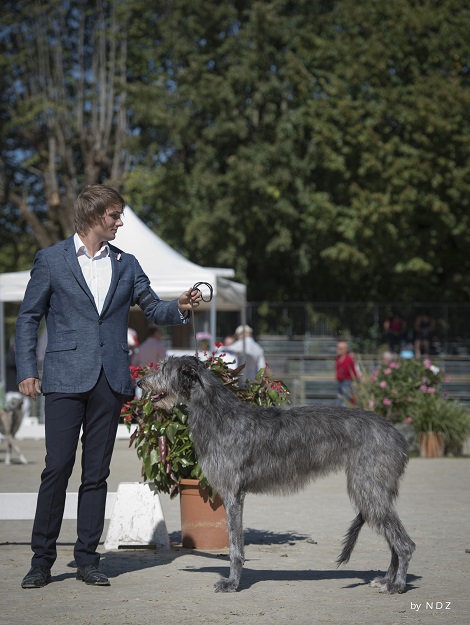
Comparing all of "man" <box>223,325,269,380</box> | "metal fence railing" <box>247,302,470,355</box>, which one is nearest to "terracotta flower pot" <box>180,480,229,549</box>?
"man" <box>223,325,269,380</box>

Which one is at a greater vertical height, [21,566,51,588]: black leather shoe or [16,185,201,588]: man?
[16,185,201,588]: man

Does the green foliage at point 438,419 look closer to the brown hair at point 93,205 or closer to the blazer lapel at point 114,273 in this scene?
the blazer lapel at point 114,273

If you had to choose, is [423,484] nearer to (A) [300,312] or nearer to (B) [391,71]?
(A) [300,312]

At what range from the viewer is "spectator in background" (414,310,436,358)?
2830cm

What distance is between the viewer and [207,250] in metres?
35.7

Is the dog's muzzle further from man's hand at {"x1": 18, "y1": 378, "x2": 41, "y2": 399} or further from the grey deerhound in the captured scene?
man's hand at {"x1": 18, "y1": 378, "x2": 41, "y2": 399}

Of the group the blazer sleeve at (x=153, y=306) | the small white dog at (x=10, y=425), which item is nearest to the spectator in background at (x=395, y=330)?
the small white dog at (x=10, y=425)

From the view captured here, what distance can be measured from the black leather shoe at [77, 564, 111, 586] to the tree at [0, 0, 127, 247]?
31.2 m

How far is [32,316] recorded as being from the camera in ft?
21.4

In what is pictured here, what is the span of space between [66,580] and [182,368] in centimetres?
157

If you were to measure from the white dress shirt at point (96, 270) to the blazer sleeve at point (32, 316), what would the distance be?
24 centimetres

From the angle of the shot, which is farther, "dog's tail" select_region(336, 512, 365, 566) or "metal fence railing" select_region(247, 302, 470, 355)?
"metal fence railing" select_region(247, 302, 470, 355)

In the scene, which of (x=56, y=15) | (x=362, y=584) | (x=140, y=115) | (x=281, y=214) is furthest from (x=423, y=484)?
(x=56, y=15)

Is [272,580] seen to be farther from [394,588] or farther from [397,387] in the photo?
[397,387]
